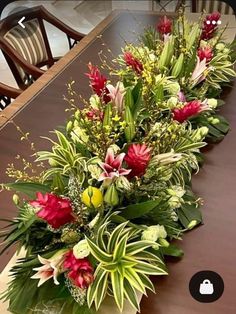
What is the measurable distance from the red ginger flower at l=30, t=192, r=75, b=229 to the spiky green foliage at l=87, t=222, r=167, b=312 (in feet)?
0.22

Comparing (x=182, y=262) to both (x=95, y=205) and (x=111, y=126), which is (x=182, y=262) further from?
(x=111, y=126)

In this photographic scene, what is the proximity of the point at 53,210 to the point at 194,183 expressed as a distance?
530 mm

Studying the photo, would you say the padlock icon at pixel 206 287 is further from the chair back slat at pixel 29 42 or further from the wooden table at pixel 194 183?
the chair back slat at pixel 29 42

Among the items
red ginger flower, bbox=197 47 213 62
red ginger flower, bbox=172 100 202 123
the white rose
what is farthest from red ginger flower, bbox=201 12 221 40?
the white rose


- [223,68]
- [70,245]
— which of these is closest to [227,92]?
[223,68]

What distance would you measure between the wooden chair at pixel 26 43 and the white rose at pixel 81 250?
51.5 inches

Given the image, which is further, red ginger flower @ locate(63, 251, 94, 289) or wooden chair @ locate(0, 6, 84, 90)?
wooden chair @ locate(0, 6, 84, 90)

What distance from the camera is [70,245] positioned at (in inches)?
35.4

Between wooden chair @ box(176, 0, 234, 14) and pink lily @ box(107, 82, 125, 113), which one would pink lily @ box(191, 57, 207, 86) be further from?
wooden chair @ box(176, 0, 234, 14)

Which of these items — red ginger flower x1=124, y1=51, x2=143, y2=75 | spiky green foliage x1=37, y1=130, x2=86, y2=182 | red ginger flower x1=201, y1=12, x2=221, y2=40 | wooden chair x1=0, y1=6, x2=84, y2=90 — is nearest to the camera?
spiky green foliage x1=37, y1=130, x2=86, y2=182

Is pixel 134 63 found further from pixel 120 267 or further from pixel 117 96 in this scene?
pixel 120 267

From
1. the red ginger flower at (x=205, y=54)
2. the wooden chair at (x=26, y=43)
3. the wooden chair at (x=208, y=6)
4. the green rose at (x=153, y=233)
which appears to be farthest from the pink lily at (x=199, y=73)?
the wooden chair at (x=208, y=6)

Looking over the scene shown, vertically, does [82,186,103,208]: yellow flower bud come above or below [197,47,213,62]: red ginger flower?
below

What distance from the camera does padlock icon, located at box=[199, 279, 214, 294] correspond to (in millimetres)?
939
